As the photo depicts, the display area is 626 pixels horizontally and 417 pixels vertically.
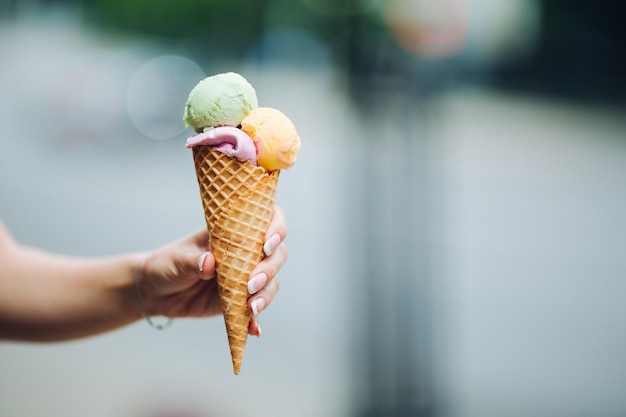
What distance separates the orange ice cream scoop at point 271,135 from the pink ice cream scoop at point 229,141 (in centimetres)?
2

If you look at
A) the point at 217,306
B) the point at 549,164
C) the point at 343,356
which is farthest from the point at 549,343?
the point at 549,164

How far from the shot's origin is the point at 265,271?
51.0 inches

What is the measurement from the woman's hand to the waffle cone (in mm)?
30

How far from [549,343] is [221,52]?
906cm

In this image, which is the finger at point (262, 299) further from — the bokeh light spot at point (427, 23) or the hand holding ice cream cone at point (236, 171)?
the bokeh light spot at point (427, 23)

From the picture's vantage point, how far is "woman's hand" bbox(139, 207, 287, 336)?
130 centimetres

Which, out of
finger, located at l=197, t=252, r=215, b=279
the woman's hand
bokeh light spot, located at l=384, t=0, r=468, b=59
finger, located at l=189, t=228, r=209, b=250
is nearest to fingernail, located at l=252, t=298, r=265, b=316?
the woman's hand

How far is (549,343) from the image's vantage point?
4418mm

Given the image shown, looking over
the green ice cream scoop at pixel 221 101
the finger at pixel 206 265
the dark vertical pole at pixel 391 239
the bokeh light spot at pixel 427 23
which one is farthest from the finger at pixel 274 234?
the bokeh light spot at pixel 427 23

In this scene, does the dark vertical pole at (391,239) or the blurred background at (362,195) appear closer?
the dark vertical pole at (391,239)

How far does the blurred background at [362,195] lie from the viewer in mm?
3186

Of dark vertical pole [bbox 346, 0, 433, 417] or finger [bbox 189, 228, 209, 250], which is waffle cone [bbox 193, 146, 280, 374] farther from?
dark vertical pole [bbox 346, 0, 433, 417]

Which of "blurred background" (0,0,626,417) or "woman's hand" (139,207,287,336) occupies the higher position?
"woman's hand" (139,207,287,336)

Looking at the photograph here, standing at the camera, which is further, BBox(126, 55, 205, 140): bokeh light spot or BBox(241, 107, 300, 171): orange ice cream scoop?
BBox(126, 55, 205, 140): bokeh light spot
